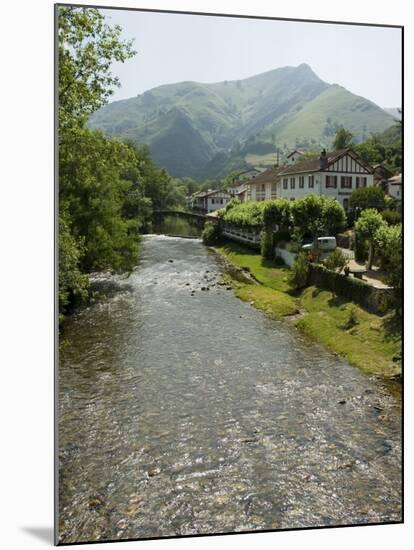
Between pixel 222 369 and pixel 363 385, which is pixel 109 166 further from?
pixel 363 385

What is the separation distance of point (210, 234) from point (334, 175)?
568cm

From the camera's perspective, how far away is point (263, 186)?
1423cm

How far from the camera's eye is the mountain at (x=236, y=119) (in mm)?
8516

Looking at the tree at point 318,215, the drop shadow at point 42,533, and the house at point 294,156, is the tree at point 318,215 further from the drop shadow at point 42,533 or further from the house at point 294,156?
the drop shadow at point 42,533

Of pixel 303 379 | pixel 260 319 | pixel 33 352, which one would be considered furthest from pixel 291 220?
pixel 33 352

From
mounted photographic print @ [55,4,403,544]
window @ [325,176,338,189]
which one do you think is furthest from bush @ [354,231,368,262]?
window @ [325,176,338,189]

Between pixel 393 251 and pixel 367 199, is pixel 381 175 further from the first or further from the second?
pixel 393 251

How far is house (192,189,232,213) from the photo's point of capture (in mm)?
11469

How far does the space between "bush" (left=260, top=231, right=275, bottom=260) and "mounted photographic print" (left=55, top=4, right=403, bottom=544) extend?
4.4 inches

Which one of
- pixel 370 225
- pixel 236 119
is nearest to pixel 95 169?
pixel 236 119

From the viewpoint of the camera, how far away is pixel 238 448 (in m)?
8.58

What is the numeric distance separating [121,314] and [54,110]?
7.83m

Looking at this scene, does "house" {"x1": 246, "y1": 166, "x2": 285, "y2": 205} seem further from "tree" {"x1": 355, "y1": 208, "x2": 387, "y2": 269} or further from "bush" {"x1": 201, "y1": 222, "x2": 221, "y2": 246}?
"tree" {"x1": 355, "y1": 208, "x2": 387, "y2": 269}

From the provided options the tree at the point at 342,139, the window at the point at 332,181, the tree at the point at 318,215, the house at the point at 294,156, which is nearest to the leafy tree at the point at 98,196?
the house at the point at 294,156
